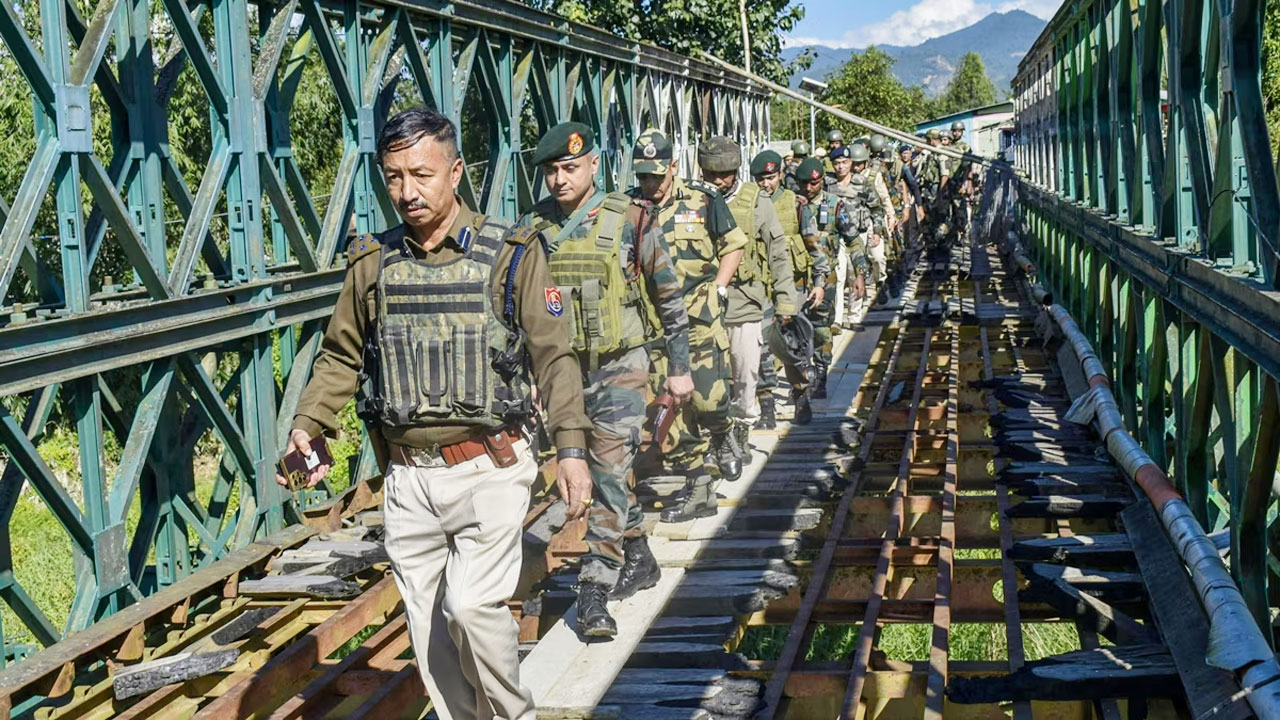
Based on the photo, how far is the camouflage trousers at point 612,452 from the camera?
21.3 ft

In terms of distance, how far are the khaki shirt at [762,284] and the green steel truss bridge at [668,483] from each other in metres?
0.95

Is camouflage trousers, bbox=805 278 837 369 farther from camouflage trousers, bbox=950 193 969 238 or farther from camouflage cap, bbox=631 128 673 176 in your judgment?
camouflage trousers, bbox=950 193 969 238

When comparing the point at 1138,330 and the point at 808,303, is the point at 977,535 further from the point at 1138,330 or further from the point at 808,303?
the point at 808,303

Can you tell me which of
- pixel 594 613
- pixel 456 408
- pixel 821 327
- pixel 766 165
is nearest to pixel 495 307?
pixel 456 408

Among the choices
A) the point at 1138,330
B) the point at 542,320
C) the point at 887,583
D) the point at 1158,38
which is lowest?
the point at 887,583

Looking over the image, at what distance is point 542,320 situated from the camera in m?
4.71

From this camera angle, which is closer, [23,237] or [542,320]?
[542,320]

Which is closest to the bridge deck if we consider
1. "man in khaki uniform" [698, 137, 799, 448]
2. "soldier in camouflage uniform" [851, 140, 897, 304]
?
"man in khaki uniform" [698, 137, 799, 448]

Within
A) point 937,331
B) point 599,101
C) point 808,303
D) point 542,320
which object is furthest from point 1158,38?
point 937,331

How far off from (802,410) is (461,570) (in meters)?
7.05

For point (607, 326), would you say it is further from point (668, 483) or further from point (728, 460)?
point (728, 460)

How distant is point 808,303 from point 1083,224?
2.15 m

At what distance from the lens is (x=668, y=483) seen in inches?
357

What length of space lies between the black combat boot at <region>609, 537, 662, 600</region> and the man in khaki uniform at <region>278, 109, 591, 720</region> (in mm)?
2210
